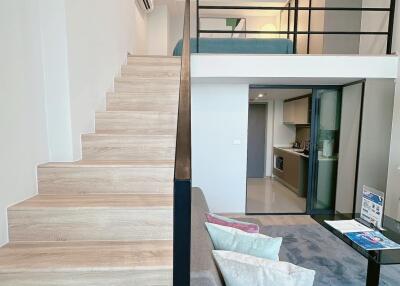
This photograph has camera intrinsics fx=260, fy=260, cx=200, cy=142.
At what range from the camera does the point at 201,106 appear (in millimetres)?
4047

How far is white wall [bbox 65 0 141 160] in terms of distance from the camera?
6.59 ft

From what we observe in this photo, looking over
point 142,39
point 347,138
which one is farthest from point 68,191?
point 142,39

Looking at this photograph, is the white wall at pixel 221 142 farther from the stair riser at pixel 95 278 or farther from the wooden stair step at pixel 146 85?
the stair riser at pixel 95 278

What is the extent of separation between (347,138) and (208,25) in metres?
4.65

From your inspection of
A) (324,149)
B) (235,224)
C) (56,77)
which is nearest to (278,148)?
(324,149)

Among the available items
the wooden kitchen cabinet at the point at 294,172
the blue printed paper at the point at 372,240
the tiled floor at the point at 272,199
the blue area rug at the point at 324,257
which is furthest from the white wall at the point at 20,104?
the wooden kitchen cabinet at the point at 294,172

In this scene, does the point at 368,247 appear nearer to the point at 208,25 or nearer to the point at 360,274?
the point at 360,274

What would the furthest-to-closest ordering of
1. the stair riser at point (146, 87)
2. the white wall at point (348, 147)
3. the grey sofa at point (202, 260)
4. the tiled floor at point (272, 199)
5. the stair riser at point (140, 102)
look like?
the tiled floor at point (272, 199), the white wall at point (348, 147), the stair riser at point (146, 87), the stair riser at point (140, 102), the grey sofa at point (202, 260)

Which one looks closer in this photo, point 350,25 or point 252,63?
point 252,63

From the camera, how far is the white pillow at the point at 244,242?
1.46 meters

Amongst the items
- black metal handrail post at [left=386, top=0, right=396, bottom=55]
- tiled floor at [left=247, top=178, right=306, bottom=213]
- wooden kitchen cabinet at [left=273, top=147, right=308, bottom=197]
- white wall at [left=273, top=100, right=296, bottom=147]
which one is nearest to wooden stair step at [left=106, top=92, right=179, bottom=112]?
tiled floor at [left=247, top=178, right=306, bottom=213]

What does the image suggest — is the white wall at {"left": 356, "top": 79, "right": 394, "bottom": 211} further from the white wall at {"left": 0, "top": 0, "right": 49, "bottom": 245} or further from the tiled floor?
the white wall at {"left": 0, "top": 0, "right": 49, "bottom": 245}

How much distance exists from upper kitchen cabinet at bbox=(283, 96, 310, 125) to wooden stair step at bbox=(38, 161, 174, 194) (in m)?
4.16

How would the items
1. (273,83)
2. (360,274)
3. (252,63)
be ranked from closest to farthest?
(360,274), (252,63), (273,83)
